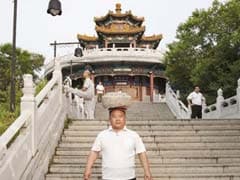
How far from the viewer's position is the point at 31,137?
24.7 ft

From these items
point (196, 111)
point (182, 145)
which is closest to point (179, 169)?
point (182, 145)

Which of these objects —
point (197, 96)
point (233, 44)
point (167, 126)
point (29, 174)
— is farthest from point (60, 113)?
point (233, 44)

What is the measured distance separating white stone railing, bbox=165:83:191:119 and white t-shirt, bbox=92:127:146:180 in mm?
13875

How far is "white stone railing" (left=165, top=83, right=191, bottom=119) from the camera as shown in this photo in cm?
1966

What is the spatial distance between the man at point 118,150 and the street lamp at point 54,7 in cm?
712

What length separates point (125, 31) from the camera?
4675 centimetres

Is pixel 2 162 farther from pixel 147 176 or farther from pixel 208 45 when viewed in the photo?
pixel 208 45

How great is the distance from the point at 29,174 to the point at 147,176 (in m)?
2.71

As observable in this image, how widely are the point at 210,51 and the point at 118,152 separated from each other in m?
18.0

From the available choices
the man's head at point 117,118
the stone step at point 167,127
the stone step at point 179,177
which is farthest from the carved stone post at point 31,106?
the man's head at point 117,118

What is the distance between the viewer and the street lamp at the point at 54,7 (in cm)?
1153

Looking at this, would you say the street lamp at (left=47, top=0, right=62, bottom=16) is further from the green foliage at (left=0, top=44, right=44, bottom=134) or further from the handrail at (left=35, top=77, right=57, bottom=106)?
the green foliage at (left=0, top=44, right=44, bottom=134)

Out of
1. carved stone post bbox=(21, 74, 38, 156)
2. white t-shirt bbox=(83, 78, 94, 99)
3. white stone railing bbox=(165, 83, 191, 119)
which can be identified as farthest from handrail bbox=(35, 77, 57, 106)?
white stone railing bbox=(165, 83, 191, 119)

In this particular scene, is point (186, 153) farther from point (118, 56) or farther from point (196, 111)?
point (118, 56)
